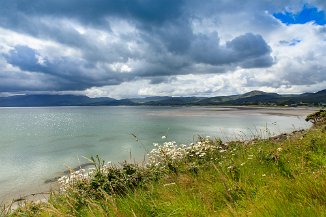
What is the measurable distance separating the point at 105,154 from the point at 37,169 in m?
8.22

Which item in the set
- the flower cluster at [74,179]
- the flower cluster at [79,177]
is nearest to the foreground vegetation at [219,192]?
the flower cluster at [79,177]

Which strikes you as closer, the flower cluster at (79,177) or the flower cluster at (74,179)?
the flower cluster at (79,177)

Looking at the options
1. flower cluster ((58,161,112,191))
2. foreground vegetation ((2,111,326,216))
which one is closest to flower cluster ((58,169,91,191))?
flower cluster ((58,161,112,191))

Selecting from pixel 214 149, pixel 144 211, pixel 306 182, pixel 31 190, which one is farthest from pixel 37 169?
pixel 306 182

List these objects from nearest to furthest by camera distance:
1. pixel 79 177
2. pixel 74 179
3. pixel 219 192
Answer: pixel 219 192, pixel 79 177, pixel 74 179

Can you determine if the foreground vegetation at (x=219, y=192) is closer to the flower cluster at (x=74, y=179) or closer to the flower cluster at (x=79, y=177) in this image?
the flower cluster at (x=79, y=177)

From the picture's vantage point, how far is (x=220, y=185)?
19.5ft

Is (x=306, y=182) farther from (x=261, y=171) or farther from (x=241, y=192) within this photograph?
(x=261, y=171)

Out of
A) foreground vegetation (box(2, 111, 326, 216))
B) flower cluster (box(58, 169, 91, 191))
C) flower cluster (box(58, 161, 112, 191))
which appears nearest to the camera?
foreground vegetation (box(2, 111, 326, 216))

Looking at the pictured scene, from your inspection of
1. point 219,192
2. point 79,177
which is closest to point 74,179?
point 79,177

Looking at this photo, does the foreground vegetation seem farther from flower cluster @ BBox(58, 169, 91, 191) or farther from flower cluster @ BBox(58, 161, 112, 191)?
flower cluster @ BBox(58, 169, 91, 191)

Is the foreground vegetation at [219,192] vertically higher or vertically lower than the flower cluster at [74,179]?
higher

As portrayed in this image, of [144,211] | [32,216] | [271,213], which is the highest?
[271,213]

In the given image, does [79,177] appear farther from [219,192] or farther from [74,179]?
[219,192]
